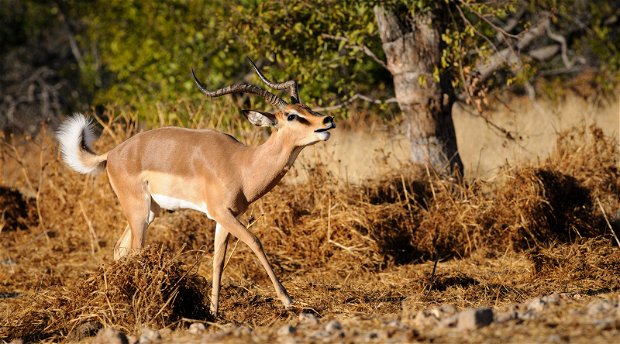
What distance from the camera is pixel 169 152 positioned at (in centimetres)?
636

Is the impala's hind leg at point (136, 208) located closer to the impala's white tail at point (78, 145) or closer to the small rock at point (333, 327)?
the impala's white tail at point (78, 145)

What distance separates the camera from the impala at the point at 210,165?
5844mm

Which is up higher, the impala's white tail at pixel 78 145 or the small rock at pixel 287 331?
the impala's white tail at pixel 78 145

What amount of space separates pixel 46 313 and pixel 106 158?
1428mm

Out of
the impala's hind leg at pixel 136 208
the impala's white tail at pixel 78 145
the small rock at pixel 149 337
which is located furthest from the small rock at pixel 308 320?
the impala's white tail at pixel 78 145

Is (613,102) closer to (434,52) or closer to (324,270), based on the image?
(434,52)

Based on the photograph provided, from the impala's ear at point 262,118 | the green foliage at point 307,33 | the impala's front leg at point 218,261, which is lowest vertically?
the impala's front leg at point 218,261

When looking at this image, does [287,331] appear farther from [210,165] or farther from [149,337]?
[210,165]

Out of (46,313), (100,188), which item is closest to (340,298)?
(46,313)

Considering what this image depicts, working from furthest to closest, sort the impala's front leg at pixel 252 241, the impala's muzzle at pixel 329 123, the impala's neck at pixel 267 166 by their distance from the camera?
the impala's neck at pixel 267 166 → the impala's front leg at pixel 252 241 → the impala's muzzle at pixel 329 123

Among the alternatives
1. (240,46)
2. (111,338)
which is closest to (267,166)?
(111,338)

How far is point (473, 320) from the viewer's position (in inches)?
158

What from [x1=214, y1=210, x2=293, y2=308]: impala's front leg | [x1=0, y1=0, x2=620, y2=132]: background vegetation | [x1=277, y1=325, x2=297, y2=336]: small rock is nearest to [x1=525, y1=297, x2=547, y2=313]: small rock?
[x1=277, y1=325, x2=297, y2=336]: small rock

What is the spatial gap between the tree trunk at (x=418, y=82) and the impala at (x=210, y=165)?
234 cm
